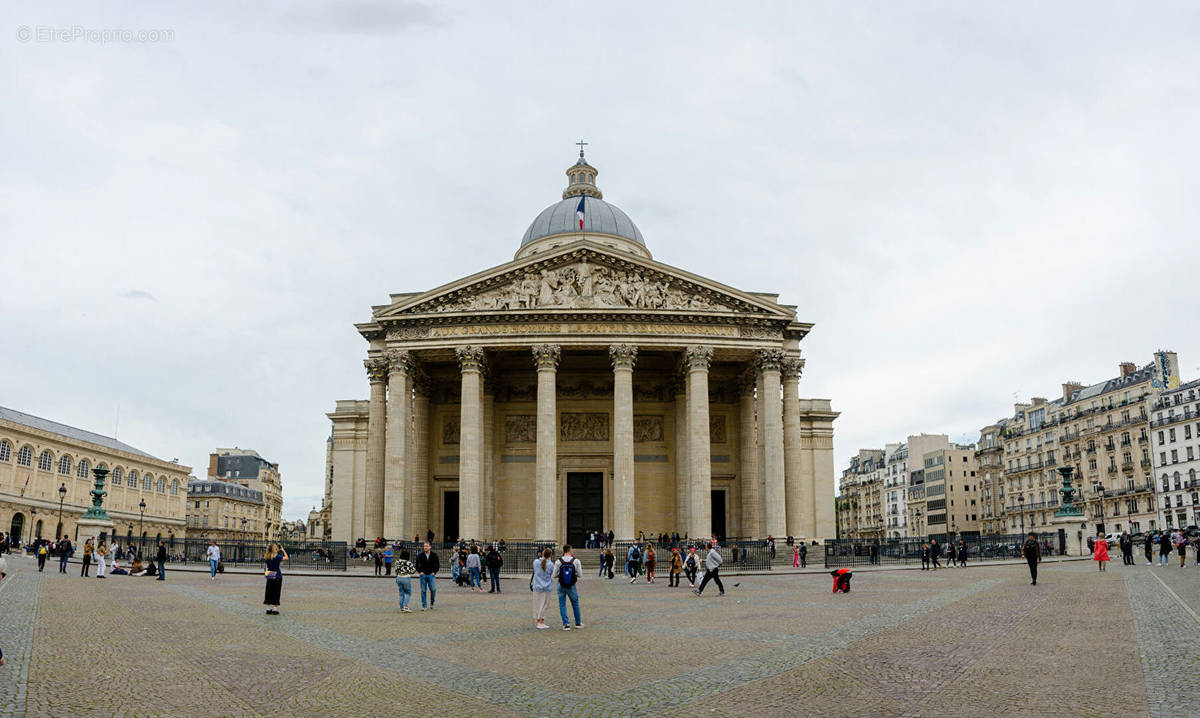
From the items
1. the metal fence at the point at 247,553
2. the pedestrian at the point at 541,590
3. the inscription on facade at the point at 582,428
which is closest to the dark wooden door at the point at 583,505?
the inscription on facade at the point at 582,428

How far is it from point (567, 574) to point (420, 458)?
36004mm

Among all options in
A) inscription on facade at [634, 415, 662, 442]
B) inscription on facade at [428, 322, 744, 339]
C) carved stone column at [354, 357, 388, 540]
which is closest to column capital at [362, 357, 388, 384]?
carved stone column at [354, 357, 388, 540]

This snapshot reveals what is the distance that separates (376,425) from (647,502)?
1620 centimetres

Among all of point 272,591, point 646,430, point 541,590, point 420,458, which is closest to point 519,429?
point 420,458

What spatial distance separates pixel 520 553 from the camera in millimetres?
39031

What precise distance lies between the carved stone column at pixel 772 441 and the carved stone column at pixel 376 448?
65.2 feet

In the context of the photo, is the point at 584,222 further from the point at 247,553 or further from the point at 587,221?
the point at 247,553

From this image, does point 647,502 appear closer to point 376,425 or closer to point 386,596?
point 376,425

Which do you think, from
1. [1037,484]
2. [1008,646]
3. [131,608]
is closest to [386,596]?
[131,608]

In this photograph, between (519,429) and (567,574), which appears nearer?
(567,574)

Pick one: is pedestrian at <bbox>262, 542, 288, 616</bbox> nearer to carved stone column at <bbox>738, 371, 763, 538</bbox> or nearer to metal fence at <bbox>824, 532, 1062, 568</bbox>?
metal fence at <bbox>824, 532, 1062, 568</bbox>

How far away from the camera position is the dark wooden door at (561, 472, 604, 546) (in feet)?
172

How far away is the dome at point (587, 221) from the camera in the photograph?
2746 inches

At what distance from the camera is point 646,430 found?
53.5m
